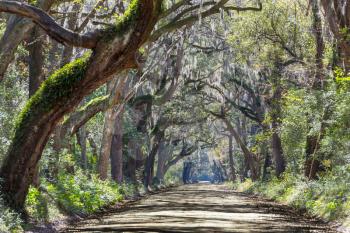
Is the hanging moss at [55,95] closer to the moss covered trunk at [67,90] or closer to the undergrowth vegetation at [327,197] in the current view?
the moss covered trunk at [67,90]

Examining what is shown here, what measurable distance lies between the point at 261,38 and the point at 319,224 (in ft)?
51.9

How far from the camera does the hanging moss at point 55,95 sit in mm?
13168

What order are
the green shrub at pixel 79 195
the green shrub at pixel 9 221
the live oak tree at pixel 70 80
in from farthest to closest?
the green shrub at pixel 79 195 → the live oak tree at pixel 70 80 → the green shrub at pixel 9 221

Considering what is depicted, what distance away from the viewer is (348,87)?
18.5m

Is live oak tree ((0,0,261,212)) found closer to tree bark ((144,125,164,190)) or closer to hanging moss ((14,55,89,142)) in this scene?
hanging moss ((14,55,89,142))

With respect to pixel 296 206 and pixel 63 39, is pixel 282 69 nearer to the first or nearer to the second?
pixel 296 206

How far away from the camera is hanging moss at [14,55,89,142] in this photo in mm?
13168

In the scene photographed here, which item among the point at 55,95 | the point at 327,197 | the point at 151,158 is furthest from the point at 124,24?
the point at 151,158

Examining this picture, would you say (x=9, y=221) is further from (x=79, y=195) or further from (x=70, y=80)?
(x=79, y=195)

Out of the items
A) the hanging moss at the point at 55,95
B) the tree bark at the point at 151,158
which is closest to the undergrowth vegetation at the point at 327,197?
the hanging moss at the point at 55,95

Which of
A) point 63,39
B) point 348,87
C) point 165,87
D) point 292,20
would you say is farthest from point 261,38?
point 63,39

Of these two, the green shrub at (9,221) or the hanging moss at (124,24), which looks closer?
the green shrub at (9,221)

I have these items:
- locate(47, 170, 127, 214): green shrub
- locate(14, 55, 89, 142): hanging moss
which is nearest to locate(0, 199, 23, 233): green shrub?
locate(14, 55, 89, 142): hanging moss

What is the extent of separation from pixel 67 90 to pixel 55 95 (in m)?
0.27
